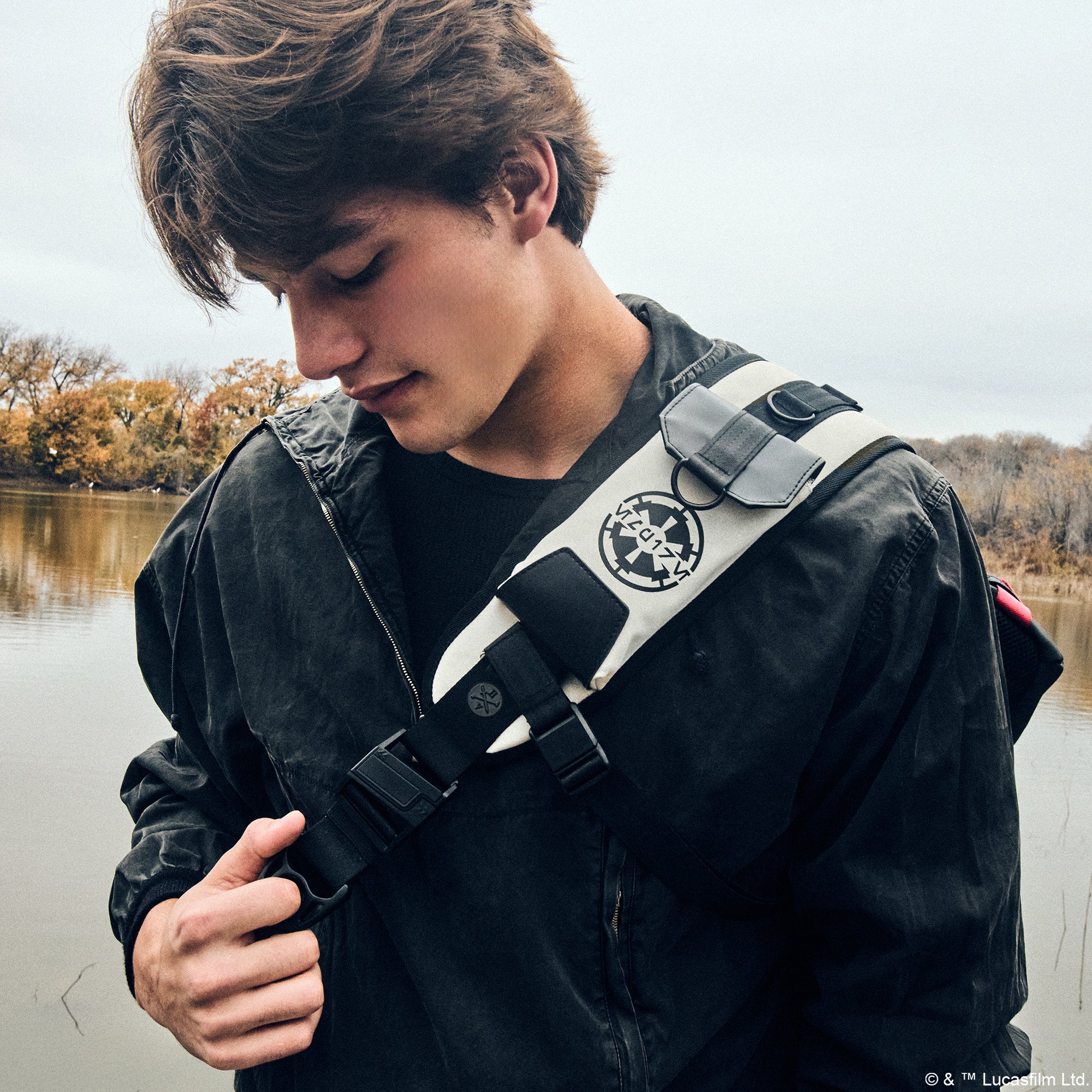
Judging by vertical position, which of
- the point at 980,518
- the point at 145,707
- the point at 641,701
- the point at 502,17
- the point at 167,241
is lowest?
the point at 980,518

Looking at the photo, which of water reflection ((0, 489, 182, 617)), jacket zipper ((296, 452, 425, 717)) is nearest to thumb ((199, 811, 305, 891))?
jacket zipper ((296, 452, 425, 717))

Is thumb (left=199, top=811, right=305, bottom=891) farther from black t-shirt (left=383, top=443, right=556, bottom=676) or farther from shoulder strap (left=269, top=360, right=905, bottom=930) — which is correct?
black t-shirt (left=383, top=443, right=556, bottom=676)

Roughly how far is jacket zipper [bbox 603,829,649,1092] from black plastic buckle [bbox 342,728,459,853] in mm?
255

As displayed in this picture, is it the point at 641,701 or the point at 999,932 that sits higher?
A: the point at 641,701

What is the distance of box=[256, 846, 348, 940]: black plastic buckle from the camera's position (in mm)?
1221

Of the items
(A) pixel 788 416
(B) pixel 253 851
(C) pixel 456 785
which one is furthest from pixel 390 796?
(A) pixel 788 416

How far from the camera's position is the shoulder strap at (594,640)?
120 cm

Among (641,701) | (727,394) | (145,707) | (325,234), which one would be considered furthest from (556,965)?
(145,707)

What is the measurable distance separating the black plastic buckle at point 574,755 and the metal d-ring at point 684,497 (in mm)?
357

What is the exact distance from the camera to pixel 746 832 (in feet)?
4.05

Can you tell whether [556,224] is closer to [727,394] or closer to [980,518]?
[727,394]

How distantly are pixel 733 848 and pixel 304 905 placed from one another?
62 cm

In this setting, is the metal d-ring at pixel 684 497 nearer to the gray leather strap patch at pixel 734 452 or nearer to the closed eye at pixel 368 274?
the gray leather strap patch at pixel 734 452

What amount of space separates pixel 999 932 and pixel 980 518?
22.6 meters
